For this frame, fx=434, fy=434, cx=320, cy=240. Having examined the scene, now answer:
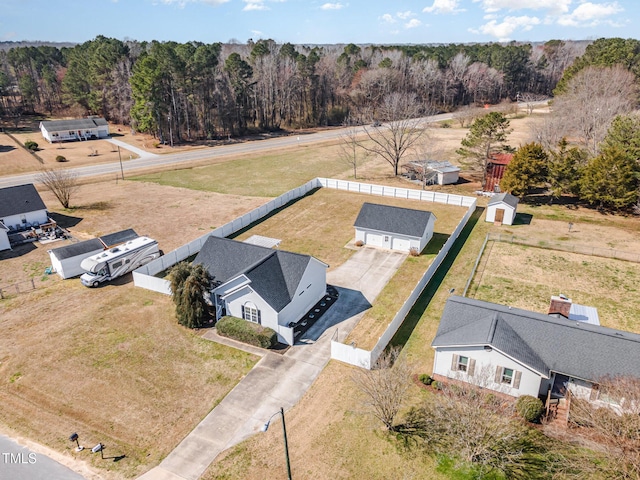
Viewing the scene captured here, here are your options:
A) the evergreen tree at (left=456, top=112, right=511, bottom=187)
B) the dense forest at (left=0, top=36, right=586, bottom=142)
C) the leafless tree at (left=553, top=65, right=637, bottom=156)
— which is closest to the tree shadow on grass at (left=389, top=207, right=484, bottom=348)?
the evergreen tree at (left=456, top=112, right=511, bottom=187)

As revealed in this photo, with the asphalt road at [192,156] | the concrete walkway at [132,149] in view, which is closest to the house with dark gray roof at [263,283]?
the asphalt road at [192,156]

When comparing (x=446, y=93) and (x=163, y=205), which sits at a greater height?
(x=446, y=93)

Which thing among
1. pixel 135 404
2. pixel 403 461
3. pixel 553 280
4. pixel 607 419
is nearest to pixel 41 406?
pixel 135 404

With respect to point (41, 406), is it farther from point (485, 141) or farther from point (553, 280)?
point (485, 141)

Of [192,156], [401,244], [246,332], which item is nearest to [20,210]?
[246,332]

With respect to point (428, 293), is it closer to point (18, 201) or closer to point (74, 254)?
point (74, 254)

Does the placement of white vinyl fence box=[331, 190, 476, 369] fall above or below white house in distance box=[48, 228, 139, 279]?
below

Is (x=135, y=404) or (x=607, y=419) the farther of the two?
(x=135, y=404)

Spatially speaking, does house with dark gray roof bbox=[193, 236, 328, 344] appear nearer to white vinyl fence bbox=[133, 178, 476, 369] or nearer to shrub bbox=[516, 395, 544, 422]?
white vinyl fence bbox=[133, 178, 476, 369]
